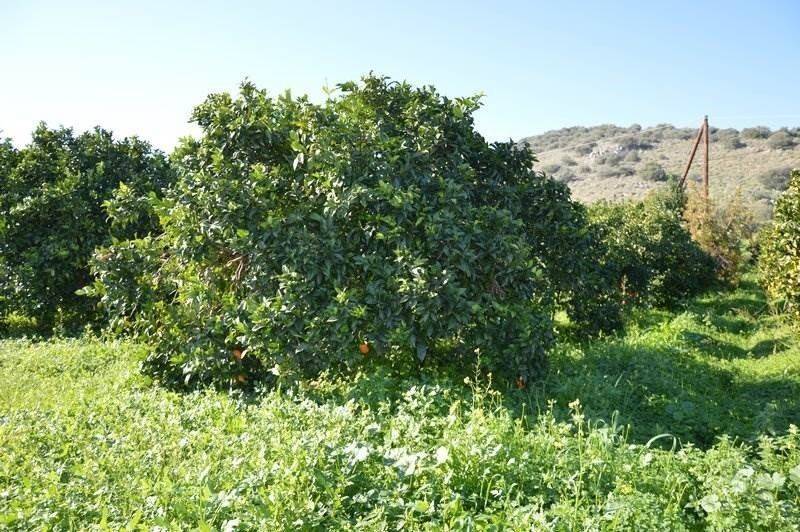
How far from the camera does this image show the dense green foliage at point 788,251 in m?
9.33

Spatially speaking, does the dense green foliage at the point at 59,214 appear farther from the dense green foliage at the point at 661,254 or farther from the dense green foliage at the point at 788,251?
Answer: the dense green foliage at the point at 788,251

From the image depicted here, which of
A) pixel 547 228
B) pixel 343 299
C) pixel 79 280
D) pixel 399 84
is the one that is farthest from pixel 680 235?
pixel 79 280

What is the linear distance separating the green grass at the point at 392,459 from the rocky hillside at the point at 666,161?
2370 centimetres

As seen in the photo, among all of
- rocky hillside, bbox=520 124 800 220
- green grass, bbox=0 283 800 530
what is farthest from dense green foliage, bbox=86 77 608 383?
rocky hillside, bbox=520 124 800 220

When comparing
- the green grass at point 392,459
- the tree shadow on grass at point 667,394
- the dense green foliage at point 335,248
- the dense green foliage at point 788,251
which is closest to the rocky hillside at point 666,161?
the dense green foliage at point 788,251

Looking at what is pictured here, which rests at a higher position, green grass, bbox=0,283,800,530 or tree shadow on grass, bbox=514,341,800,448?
green grass, bbox=0,283,800,530

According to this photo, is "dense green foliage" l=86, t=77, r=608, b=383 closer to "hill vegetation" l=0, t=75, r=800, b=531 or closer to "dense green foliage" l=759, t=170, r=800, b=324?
"hill vegetation" l=0, t=75, r=800, b=531

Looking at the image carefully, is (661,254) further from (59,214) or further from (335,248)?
(59,214)

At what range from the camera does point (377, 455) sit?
3766mm

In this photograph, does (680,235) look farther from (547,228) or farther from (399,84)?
(399,84)

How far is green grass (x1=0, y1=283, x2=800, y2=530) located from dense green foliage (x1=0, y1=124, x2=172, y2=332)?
4.52 metres

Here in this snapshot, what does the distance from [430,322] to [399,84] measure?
113 inches

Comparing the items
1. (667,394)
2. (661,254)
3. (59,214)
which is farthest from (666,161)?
(59,214)

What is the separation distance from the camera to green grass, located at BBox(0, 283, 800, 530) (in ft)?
10.5
